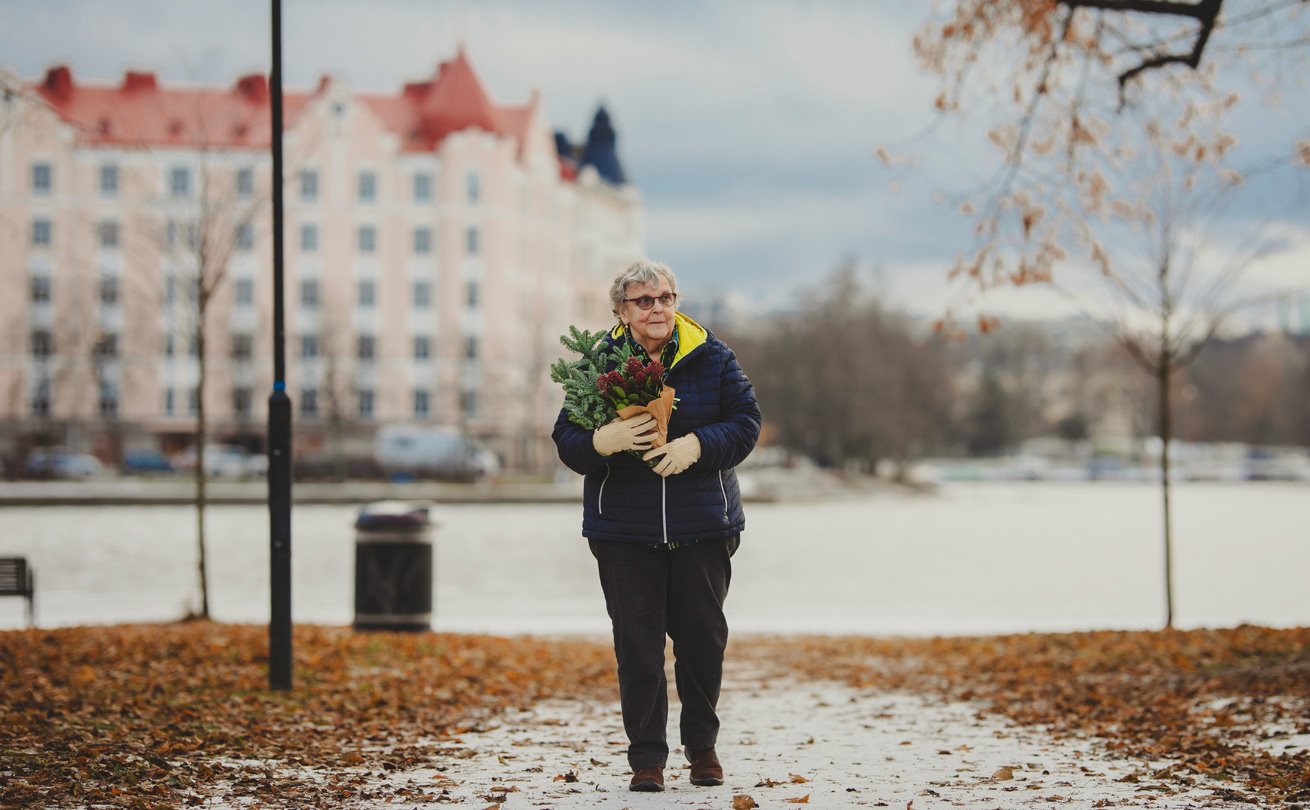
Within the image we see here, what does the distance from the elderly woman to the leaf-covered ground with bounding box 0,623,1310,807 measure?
3.29 ft

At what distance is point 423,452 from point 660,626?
60.8 meters

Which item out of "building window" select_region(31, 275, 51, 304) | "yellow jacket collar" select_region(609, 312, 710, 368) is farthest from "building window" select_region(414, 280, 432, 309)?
"yellow jacket collar" select_region(609, 312, 710, 368)

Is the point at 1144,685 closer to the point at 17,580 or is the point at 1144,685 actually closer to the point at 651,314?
the point at 651,314

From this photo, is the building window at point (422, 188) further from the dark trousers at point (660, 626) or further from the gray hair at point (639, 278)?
the dark trousers at point (660, 626)

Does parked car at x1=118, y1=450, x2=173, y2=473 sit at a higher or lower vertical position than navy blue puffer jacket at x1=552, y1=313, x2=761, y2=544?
lower

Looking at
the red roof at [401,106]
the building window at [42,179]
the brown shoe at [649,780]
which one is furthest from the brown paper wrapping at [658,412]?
the building window at [42,179]

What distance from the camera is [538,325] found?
76.5 m

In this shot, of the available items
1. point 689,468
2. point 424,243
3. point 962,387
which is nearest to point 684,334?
point 689,468

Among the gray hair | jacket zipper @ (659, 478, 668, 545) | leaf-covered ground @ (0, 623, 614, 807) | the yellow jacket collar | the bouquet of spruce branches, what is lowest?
leaf-covered ground @ (0, 623, 614, 807)

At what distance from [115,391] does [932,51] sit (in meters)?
72.5

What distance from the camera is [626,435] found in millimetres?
5730

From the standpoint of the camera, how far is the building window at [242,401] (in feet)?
241

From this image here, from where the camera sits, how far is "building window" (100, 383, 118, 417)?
7446cm

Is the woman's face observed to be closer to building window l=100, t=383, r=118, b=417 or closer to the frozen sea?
the frozen sea
